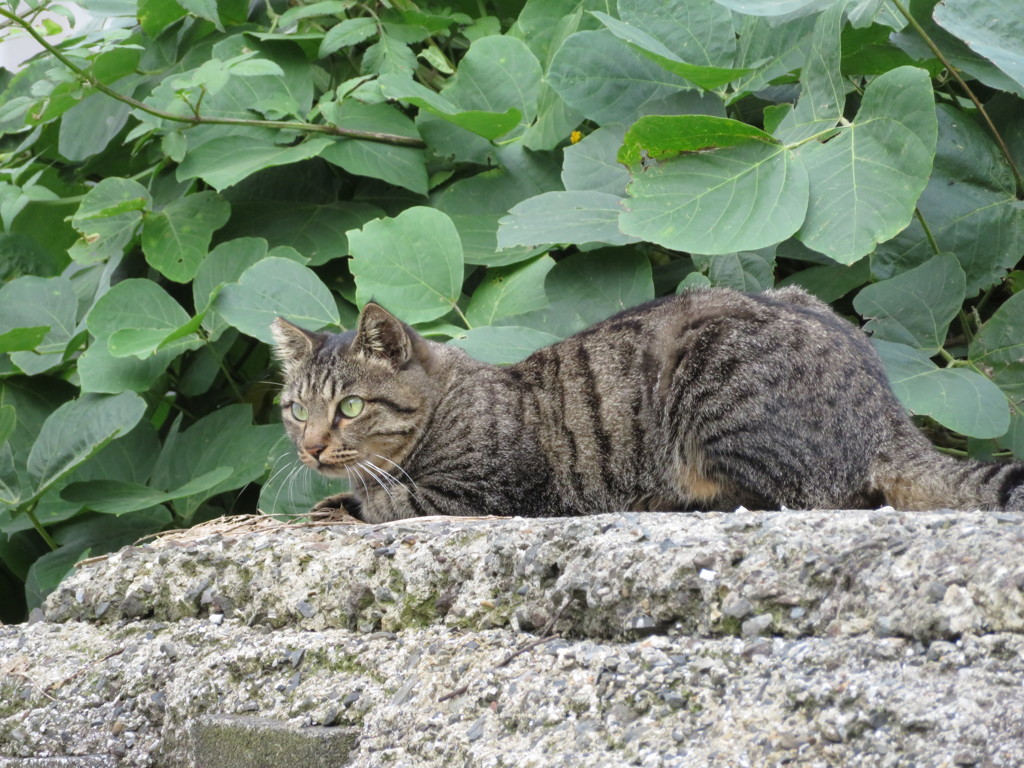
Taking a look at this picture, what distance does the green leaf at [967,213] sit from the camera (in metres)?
3.02

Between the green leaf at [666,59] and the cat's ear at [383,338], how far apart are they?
3.21ft

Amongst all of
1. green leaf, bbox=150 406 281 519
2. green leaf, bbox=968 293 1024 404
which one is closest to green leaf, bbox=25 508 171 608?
green leaf, bbox=150 406 281 519

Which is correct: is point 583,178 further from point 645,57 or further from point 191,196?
point 191,196

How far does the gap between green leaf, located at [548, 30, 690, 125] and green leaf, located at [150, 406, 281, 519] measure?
4.59 ft

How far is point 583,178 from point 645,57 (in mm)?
405

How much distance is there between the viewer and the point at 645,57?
125 inches

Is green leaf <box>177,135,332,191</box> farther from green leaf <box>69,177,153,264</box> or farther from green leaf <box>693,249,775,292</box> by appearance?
green leaf <box>693,249,775,292</box>

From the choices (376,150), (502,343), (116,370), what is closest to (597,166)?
(502,343)

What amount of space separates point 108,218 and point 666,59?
2038 millimetres

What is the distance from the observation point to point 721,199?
9.04 ft

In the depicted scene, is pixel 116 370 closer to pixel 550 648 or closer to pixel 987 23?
pixel 550 648

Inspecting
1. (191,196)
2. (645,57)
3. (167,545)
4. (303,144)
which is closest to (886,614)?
(167,545)

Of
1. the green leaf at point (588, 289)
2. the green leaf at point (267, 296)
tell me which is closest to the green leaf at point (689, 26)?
the green leaf at point (588, 289)

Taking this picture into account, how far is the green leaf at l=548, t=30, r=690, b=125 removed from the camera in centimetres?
317
